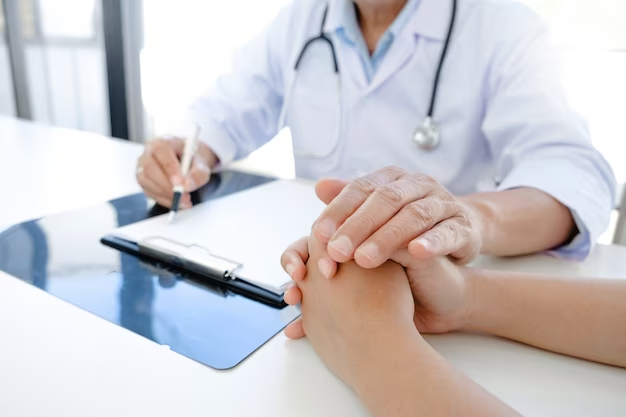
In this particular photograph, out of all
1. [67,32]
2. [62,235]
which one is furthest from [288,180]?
[67,32]

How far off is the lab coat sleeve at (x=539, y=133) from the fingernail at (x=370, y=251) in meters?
0.35

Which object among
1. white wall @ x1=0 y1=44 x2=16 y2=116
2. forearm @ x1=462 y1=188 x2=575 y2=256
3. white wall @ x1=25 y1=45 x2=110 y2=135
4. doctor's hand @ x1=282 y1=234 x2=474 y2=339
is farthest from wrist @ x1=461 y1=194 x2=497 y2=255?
white wall @ x1=0 y1=44 x2=16 y2=116

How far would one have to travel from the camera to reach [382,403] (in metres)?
0.32

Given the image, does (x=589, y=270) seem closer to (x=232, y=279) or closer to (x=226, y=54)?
(x=232, y=279)

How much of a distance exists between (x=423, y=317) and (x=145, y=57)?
230 cm

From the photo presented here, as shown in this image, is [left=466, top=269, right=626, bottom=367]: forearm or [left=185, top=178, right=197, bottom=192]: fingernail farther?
[left=185, top=178, right=197, bottom=192]: fingernail

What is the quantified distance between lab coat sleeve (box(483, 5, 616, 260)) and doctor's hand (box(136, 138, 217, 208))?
1.55ft

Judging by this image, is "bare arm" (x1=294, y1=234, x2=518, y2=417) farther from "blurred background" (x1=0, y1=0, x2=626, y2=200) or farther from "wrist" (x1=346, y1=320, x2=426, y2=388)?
"blurred background" (x1=0, y1=0, x2=626, y2=200)

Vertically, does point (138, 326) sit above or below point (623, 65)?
below

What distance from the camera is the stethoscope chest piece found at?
856 millimetres

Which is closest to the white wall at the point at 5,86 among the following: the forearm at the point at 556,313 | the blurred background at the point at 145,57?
the blurred background at the point at 145,57

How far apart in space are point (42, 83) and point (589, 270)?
289cm

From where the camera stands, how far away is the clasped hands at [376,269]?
0.37m

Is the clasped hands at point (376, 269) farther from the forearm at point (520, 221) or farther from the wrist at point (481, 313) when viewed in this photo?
the forearm at point (520, 221)
